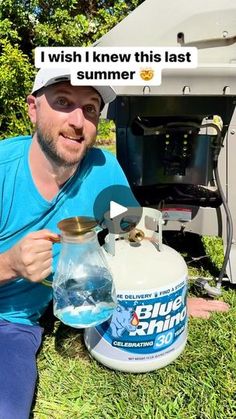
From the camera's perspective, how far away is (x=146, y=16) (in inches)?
80.1

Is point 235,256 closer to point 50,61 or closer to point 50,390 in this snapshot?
point 50,390

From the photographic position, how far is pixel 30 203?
1.46m

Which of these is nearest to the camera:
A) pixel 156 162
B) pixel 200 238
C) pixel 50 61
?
pixel 50 61

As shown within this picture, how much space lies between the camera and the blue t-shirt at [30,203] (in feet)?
4.75

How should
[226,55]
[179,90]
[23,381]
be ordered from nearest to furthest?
[23,381]
[179,90]
[226,55]

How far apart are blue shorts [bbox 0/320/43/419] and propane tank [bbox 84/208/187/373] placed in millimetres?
230

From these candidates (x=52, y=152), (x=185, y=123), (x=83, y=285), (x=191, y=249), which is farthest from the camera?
(x=191, y=249)

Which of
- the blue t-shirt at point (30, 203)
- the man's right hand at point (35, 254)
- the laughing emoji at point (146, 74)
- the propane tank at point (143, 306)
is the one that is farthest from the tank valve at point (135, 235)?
the laughing emoji at point (146, 74)

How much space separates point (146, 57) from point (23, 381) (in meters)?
1.01

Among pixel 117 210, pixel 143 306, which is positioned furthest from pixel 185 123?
pixel 143 306

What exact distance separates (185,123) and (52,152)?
2.98ft

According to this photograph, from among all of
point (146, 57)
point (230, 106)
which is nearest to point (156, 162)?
point (230, 106)

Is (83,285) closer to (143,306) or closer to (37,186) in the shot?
(143,306)

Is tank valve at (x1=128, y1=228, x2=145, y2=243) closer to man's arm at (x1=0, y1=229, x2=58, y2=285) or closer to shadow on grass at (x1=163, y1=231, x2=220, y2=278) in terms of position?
man's arm at (x1=0, y1=229, x2=58, y2=285)
